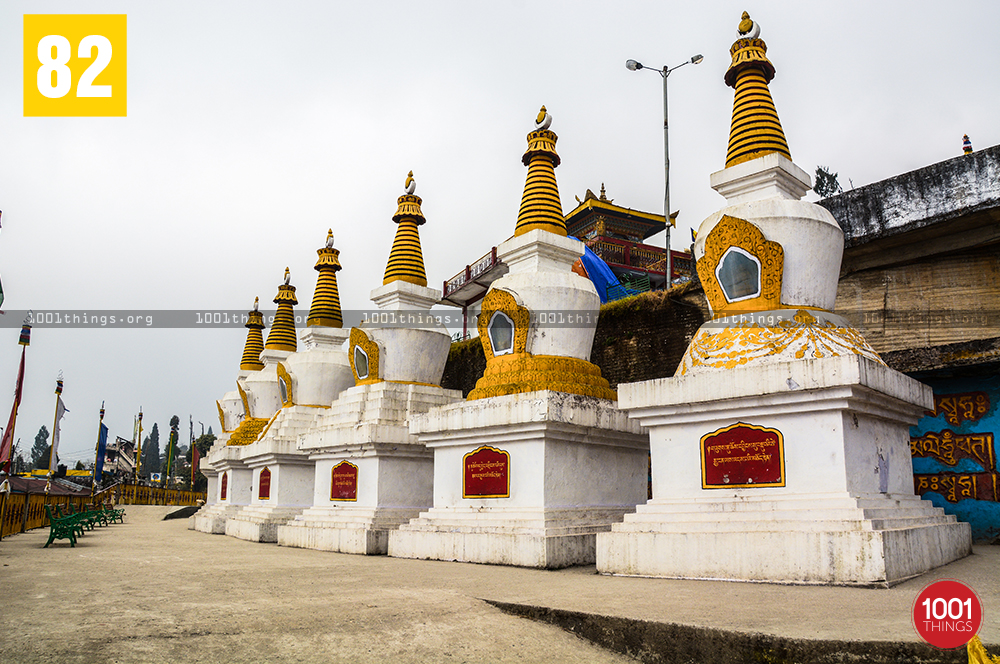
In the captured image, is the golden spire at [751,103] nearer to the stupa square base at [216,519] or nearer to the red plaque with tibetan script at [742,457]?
the red plaque with tibetan script at [742,457]

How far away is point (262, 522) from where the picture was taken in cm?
1361

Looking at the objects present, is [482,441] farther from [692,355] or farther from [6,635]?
[6,635]

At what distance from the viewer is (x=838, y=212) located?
496 inches

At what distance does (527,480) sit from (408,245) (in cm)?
644

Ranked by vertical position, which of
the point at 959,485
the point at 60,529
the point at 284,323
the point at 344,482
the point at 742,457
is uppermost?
the point at 284,323

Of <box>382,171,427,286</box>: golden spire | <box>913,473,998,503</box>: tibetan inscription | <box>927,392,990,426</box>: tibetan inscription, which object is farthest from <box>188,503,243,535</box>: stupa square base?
<box>927,392,990,426</box>: tibetan inscription

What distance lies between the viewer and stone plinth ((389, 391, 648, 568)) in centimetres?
818

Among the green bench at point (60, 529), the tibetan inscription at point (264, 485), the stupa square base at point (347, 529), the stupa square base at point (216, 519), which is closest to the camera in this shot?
the stupa square base at point (347, 529)

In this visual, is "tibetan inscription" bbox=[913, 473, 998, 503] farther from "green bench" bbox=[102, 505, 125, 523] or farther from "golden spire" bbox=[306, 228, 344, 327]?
"green bench" bbox=[102, 505, 125, 523]

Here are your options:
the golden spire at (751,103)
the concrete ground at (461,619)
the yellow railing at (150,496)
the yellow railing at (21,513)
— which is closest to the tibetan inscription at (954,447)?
the concrete ground at (461,619)

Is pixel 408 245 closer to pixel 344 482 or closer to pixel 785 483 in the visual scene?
pixel 344 482

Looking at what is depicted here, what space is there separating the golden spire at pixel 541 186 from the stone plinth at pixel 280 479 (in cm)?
699

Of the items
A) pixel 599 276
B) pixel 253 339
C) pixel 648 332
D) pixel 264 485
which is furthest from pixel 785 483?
pixel 253 339

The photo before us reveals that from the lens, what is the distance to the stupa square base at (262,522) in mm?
13539
